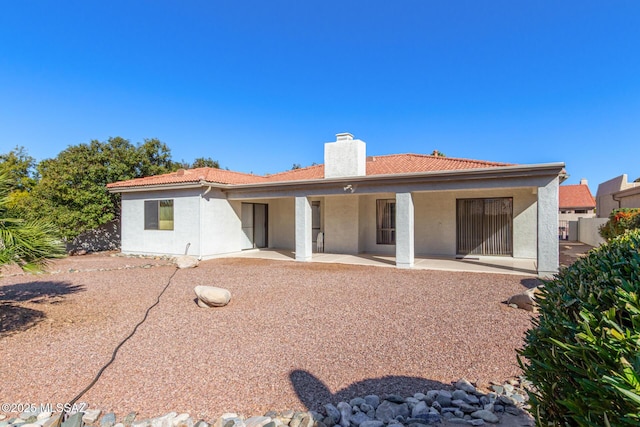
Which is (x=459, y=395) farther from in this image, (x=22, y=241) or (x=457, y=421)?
(x=22, y=241)

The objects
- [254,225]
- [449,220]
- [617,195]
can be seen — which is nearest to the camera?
[449,220]

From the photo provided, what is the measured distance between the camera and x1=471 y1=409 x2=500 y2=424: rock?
3.90 meters

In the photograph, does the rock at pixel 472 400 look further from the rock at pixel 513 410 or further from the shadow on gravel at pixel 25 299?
the shadow on gravel at pixel 25 299

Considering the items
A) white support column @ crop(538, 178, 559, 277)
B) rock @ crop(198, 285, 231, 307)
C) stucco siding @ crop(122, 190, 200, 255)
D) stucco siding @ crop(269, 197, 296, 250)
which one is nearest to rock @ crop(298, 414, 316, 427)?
rock @ crop(198, 285, 231, 307)

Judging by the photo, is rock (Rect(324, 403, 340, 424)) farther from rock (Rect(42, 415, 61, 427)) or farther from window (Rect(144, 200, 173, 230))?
window (Rect(144, 200, 173, 230))

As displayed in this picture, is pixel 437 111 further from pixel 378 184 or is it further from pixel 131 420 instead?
pixel 131 420

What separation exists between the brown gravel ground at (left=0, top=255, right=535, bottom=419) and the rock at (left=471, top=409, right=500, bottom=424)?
0.84 meters

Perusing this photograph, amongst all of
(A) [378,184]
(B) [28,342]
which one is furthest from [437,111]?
(B) [28,342]

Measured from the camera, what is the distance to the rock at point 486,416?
3.90 metres

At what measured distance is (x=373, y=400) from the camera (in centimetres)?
436

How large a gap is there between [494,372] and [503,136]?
2405cm

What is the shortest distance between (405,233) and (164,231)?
12.4 metres

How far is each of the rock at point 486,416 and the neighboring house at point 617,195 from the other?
28740 mm

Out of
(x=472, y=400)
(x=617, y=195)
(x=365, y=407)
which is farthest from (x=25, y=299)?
(x=617, y=195)
